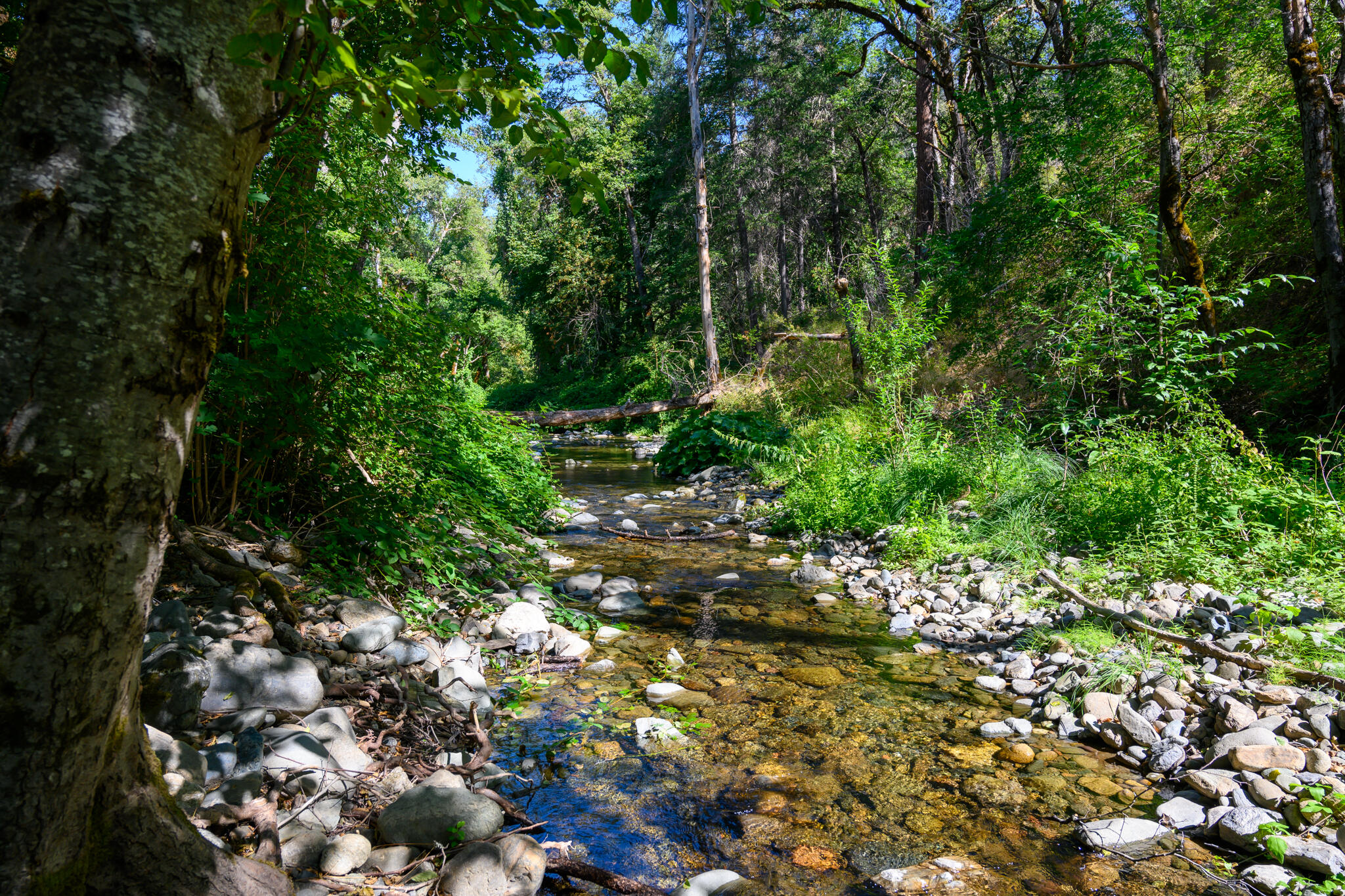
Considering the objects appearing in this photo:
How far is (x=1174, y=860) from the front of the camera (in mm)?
2590

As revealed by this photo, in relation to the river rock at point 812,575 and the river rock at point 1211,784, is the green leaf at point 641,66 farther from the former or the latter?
the river rock at point 812,575

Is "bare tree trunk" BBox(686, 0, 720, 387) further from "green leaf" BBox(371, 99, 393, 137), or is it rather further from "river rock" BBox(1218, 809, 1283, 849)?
"green leaf" BBox(371, 99, 393, 137)

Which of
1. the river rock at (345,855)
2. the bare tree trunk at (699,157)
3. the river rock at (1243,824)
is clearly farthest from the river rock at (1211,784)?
the bare tree trunk at (699,157)

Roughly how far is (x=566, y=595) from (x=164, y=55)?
487cm

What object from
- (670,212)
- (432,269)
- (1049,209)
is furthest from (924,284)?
(432,269)

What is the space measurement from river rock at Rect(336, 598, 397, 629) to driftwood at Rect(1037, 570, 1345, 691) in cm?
432

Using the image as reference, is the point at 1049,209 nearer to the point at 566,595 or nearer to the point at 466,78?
the point at 566,595

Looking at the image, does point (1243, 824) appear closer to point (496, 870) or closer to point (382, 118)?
point (496, 870)

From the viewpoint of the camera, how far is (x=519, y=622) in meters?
4.64

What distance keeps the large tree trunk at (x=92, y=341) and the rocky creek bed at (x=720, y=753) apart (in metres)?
1.10

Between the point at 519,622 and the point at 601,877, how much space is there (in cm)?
239

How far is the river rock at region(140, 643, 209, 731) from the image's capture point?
2377 millimetres

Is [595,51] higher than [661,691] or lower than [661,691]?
higher

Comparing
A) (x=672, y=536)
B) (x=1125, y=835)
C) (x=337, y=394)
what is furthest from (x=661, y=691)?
(x=672, y=536)
